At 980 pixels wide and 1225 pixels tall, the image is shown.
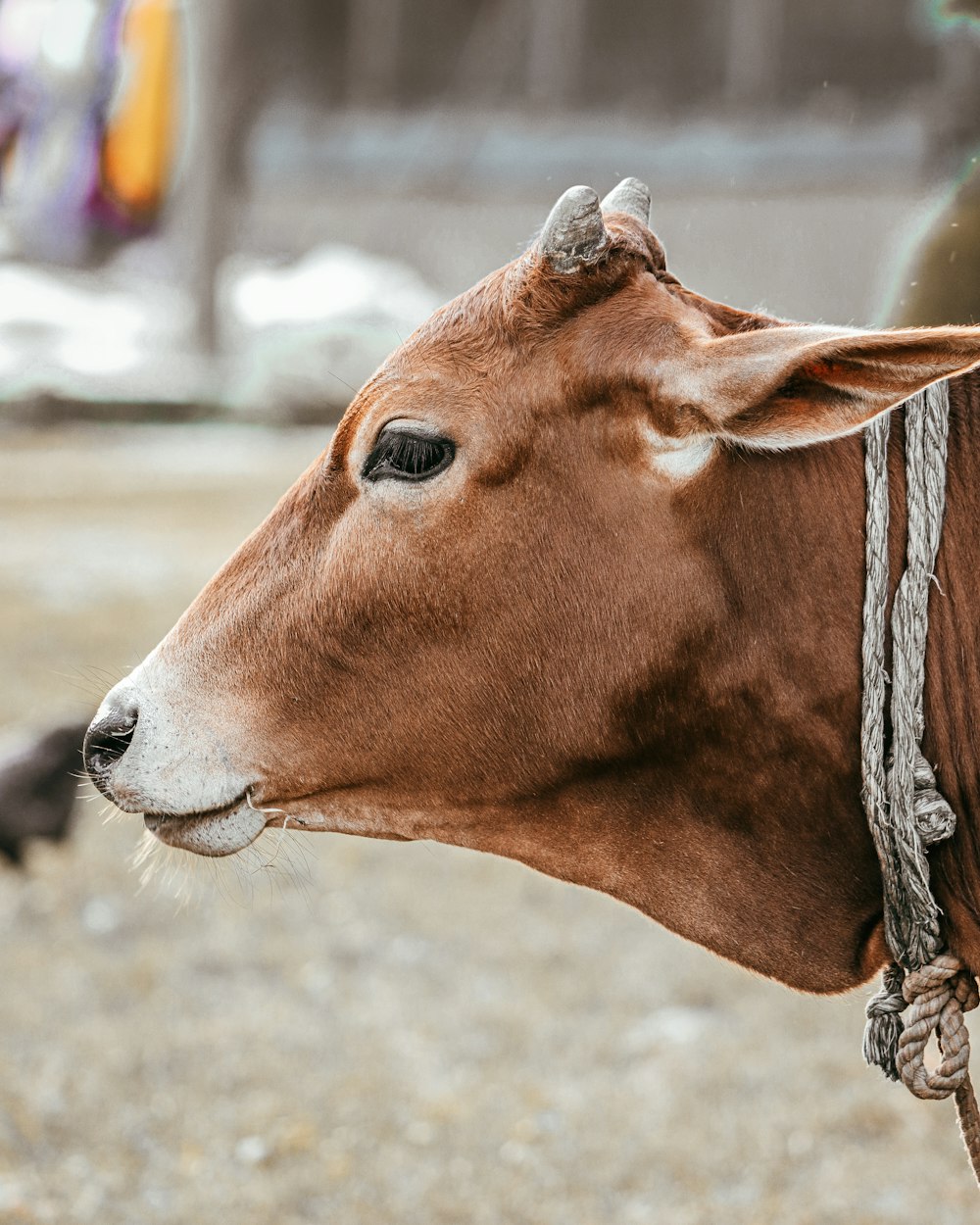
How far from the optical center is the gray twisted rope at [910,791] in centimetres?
198

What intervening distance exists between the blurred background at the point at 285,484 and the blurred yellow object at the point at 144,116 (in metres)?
0.03

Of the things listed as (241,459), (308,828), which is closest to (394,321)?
(308,828)

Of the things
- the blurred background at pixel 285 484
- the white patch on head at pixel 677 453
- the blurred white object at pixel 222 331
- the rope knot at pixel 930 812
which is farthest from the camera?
the blurred white object at pixel 222 331

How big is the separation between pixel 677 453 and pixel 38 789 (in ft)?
13.0

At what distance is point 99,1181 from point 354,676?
8.16ft

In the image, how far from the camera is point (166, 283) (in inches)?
380

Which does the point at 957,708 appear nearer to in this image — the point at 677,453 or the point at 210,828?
the point at 677,453

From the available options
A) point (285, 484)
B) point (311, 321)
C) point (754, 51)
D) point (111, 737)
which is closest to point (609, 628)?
point (111, 737)

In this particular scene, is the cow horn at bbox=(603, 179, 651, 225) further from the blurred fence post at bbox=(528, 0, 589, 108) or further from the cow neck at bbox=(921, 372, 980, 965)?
the blurred fence post at bbox=(528, 0, 589, 108)

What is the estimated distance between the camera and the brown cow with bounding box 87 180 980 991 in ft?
6.81

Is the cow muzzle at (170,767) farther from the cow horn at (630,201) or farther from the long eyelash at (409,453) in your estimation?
the cow horn at (630,201)

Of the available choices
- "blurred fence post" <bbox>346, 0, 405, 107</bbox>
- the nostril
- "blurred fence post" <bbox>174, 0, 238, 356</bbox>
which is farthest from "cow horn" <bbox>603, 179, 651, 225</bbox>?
"blurred fence post" <bbox>346, 0, 405, 107</bbox>

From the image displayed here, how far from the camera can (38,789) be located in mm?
5379

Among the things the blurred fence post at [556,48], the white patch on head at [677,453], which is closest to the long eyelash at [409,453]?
the white patch on head at [677,453]
